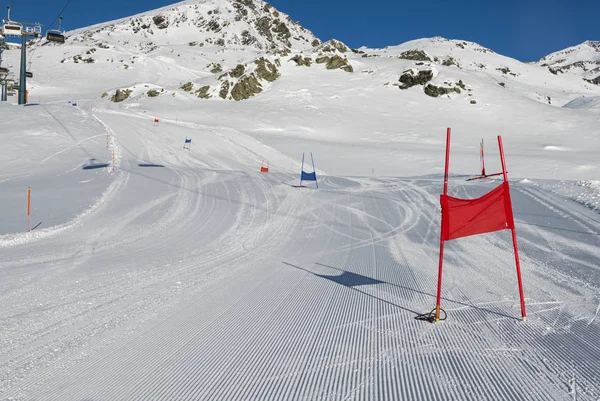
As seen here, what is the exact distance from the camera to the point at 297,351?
4.43 metres

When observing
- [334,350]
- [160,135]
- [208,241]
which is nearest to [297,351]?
[334,350]

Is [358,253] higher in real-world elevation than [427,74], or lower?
lower

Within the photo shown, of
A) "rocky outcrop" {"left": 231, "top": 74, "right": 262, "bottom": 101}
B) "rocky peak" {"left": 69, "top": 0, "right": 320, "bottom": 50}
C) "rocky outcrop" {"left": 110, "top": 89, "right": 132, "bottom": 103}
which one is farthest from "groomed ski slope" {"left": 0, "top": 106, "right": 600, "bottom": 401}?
"rocky peak" {"left": 69, "top": 0, "right": 320, "bottom": 50}

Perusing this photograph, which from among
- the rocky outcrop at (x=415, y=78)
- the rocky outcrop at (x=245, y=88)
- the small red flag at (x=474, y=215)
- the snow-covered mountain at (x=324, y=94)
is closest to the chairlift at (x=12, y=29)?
the snow-covered mountain at (x=324, y=94)

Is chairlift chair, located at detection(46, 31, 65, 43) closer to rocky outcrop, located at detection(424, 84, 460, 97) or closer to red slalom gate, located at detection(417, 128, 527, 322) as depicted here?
red slalom gate, located at detection(417, 128, 527, 322)

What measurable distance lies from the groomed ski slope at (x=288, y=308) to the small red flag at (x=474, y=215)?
1.25 metres

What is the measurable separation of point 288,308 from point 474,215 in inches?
112

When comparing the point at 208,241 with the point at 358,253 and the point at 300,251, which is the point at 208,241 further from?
the point at 358,253

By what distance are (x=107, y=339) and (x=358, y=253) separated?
227 inches

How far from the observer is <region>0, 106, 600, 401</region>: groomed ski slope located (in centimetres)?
383

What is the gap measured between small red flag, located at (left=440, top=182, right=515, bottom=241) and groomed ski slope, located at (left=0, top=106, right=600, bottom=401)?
4.10 feet

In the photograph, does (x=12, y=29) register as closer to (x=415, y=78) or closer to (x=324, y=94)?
(x=324, y=94)

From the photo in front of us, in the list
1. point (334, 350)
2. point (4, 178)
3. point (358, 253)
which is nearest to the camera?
point (334, 350)

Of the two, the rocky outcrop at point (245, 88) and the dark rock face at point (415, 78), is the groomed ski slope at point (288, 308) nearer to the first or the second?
the rocky outcrop at point (245, 88)
